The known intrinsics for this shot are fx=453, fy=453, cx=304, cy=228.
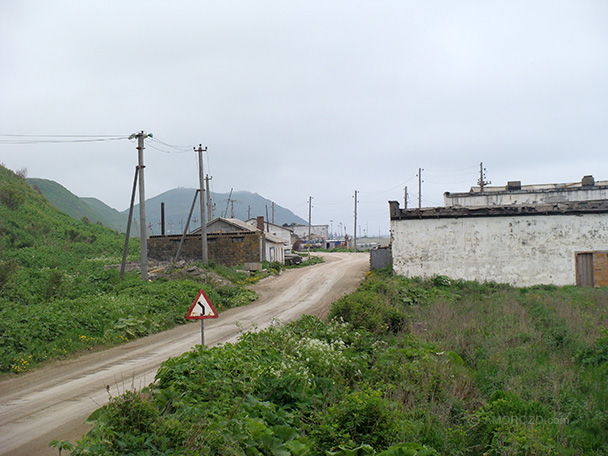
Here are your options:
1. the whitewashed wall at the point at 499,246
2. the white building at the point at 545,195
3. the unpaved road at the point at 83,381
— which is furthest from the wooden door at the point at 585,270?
the white building at the point at 545,195

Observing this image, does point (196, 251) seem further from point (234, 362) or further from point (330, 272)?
point (234, 362)

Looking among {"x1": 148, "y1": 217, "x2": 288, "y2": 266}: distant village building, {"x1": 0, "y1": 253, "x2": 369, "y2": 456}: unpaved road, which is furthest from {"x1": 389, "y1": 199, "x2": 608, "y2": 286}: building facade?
{"x1": 148, "y1": 217, "x2": 288, "y2": 266}: distant village building

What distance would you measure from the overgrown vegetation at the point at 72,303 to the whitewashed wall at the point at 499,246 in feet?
31.0

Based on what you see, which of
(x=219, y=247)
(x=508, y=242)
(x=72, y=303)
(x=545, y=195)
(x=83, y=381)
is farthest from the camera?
(x=545, y=195)

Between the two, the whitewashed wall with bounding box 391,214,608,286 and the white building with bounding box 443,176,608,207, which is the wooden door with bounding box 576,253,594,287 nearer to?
the whitewashed wall with bounding box 391,214,608,286

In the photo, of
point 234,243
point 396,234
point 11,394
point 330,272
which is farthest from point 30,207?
point 11,394

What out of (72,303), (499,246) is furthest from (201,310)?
(499,246)

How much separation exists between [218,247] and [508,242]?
2061 centimetres

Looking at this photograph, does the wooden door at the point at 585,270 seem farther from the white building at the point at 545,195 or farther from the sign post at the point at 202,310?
the sign post at the point at 202,310

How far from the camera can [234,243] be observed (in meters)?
34.5

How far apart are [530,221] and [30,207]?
157 ft

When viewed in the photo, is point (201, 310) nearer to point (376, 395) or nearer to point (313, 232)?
point (376, 395)

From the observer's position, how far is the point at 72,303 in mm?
16297

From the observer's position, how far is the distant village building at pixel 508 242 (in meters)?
23.8
